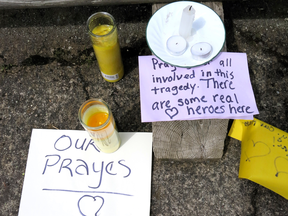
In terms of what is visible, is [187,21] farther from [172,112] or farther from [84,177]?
[84,177]

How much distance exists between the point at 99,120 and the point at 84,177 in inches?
9.4

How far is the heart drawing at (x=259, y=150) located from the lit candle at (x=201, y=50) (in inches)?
13.3

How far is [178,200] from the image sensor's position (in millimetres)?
835

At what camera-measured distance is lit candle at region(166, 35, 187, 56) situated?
2.43 feet

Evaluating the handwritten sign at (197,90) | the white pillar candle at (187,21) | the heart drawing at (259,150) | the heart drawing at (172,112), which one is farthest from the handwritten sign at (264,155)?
the white pillar candle at (187,21)

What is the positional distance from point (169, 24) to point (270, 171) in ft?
1.85

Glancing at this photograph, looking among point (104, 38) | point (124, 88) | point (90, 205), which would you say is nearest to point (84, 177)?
point (90, 205)

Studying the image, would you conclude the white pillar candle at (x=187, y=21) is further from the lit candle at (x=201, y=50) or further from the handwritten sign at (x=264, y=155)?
the handwritten sign at (x=264, y=155)

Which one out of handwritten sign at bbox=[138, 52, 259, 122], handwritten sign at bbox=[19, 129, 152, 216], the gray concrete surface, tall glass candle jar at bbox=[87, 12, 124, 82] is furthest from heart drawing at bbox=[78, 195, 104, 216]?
tall glass candle jar at bbox=[87, 12, 124, 82]

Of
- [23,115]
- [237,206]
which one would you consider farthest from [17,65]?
[237,206]

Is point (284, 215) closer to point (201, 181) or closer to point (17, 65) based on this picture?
point (201, 181)

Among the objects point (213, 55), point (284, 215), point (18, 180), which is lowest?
point (284, 215)

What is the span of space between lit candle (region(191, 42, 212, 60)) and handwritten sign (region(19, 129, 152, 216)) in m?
0.33

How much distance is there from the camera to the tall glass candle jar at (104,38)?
747 millimetres
